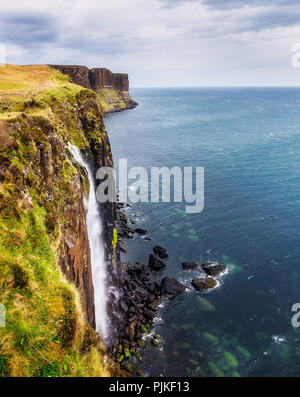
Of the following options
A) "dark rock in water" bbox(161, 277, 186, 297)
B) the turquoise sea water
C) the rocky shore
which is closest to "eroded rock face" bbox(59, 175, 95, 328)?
the rocky shore

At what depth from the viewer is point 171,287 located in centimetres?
3719

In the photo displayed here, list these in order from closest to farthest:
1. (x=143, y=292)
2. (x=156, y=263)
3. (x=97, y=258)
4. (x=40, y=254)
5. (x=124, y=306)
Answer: (x=40, y=254) < (x=97, y=258) < (x=124, y=306) < (x=143, y=292) < (x=156, y=263)

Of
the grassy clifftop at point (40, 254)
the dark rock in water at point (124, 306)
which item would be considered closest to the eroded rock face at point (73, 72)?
the dark rock in water at point (124, 306)

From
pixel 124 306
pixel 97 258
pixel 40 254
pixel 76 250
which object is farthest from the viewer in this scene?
pixel 124 306

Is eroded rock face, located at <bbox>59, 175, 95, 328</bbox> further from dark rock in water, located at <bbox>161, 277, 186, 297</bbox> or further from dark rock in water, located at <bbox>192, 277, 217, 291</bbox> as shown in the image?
dark rock in water, located at <bbox>192, 277, 217, 291</bbox>

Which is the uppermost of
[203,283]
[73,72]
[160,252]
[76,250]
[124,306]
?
[73,72]

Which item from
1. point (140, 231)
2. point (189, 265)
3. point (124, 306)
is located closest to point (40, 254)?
point (124, 306)

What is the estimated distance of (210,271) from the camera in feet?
131

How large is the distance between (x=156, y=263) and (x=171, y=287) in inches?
199

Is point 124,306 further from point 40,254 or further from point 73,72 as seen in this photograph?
point 73,72

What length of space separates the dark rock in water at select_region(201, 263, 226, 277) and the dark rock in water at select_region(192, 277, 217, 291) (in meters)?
1.38

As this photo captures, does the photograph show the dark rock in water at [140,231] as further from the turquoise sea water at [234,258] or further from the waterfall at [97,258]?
the waterfall at [97,258]

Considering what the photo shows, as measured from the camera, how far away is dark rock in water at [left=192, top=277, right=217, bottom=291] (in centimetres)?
3762

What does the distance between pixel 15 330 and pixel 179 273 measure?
32130 millimetres
